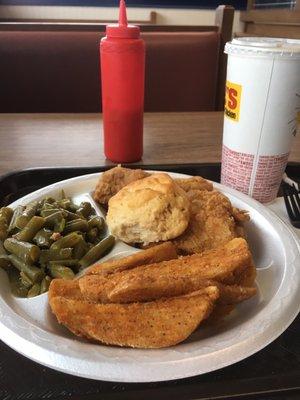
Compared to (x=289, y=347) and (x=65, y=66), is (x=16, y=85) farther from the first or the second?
(x=289, y=347)

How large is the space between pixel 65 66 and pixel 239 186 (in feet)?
5.55

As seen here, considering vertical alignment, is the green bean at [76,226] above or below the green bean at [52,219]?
below

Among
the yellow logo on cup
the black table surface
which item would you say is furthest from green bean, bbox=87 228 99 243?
the yellow logo on cup

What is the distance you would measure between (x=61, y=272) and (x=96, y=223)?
7.3 inches

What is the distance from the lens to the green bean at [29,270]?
798 mm

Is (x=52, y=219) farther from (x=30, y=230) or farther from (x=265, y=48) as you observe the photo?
(x=265, y=48)

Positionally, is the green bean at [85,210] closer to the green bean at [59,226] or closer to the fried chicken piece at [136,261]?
the green bean at [59,226]

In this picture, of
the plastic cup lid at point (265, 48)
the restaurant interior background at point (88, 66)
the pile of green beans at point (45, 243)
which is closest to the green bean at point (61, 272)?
the pile of green beans at point (45, 243)

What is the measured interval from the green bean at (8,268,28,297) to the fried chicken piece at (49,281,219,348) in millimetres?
162

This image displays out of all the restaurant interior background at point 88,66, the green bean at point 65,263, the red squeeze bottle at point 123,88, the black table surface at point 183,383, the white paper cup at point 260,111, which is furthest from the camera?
the restaurant interior background at point 88,66

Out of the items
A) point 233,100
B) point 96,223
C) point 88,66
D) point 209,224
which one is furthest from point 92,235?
point 88,66

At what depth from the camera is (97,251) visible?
87 cm

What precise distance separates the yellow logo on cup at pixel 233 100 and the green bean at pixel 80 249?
507 millimetres

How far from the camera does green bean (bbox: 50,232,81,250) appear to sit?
851mm
